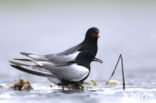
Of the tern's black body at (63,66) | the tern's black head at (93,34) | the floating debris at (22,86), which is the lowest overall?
the floating debris at (22,86)

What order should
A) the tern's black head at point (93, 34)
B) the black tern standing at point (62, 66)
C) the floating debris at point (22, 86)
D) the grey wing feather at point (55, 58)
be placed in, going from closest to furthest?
the floating debris at point (22, 86)
the black tern standing at point (62, 66)
the grey wing feather at point (55, 58)
the tern's black head at point (93, 34)

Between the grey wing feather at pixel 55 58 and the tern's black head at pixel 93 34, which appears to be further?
the tern's black head at pixel 93 34

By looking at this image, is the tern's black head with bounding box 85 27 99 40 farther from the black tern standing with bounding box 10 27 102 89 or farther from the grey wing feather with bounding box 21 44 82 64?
the grey wing feather with bounding box 21 44 82 64

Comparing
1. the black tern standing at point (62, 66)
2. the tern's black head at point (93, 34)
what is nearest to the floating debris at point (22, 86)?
the black tern standing at point (62, 66)

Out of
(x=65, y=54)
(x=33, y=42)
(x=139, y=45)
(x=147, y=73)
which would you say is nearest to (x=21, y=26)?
(x=33, y=42)

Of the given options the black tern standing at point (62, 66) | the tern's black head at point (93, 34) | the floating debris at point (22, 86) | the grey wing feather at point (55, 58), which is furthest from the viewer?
the tern's black head at point (93, 34)

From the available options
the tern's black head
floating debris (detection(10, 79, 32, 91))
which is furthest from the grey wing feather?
the tern's black head

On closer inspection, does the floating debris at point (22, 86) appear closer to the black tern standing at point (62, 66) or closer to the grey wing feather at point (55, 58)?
the black tern standing at point (62, 66)

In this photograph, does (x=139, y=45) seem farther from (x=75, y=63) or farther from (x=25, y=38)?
(x=75, y=63)

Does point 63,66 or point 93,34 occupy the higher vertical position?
point 93,34

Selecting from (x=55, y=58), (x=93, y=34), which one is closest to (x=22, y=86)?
(x=55, y=58)

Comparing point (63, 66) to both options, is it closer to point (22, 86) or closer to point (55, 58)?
point (55, 58)

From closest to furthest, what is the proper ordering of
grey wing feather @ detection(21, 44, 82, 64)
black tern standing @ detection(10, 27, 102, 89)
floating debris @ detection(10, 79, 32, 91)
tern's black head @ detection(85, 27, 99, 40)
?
floating debris @ detection(10, 79, 32, 91)
black tern standing @ detection(10, 27, 102, 89)
grey wing feather @ detection(21, 44, 82, 64)
tern's black head @ detection(85, 27, 99, 40)

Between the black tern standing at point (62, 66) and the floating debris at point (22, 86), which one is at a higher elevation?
the black tern standing at point (62, 66)
